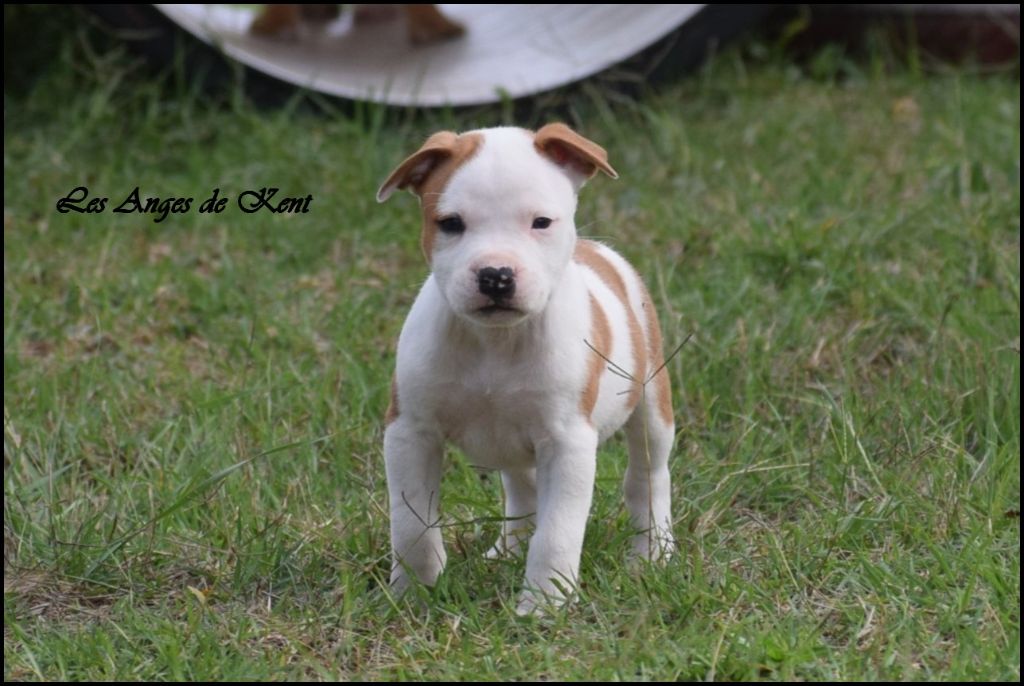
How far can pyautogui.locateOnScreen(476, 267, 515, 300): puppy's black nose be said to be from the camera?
321 cm

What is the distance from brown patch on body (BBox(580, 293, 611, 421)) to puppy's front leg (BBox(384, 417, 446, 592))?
0.35 metres

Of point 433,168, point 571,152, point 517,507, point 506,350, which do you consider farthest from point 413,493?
point 571,152

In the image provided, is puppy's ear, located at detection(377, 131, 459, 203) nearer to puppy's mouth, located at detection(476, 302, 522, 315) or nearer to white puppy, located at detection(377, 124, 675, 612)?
white puppy, located at detection(377, 124, 675, 612)

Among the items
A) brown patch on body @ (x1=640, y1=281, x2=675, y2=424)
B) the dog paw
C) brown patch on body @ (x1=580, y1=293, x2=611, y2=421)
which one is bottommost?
the dog paw

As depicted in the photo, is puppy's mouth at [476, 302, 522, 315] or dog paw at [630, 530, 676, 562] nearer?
puppy's mouth at [476, 302, 522, 315]

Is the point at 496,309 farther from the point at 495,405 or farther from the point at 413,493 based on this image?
the point at 413,493

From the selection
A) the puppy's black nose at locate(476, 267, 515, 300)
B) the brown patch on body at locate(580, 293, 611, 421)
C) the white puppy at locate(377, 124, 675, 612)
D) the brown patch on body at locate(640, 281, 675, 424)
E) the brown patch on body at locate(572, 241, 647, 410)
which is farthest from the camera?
the brown patch on body at locate(640, 281, 675, 424)

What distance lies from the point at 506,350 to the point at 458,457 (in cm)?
106

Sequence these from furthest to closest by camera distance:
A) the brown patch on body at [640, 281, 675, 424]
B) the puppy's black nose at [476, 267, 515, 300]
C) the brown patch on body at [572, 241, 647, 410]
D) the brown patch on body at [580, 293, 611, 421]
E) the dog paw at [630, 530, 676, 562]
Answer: the brown patch on body at [640, 281, 675, 424]
the brown patch on body at [572, 241, 647, 410]
the dog paw at [630, 530, 676, 562]
the brown patch on body at [580, 293, 611, 421]
the puppy's black nose at [476, 267, 515, 300]

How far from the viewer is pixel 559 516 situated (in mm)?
3492

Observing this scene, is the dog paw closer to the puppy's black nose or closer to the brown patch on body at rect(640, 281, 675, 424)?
the brown patch on body at rect(640, 281, 675, 424)

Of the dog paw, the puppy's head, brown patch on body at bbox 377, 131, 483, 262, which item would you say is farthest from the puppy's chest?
the dog paw

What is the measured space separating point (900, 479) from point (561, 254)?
1.31 metres

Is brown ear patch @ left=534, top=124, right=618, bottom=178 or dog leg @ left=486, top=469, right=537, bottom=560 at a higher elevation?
brown ear patch @ left=534, top=124, right=618, bottom=178
